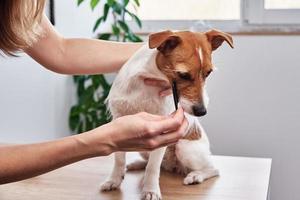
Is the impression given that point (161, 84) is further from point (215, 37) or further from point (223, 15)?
point (223, 15)

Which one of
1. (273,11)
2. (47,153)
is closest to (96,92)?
(273,11)

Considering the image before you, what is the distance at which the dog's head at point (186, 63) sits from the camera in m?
1.23

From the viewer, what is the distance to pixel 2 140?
209 cm

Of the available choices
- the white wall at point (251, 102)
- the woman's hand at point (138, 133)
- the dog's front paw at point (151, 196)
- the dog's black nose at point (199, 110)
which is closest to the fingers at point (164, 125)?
the woman's hand at point (138, 133)

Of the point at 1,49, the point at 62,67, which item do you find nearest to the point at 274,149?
the point at 62,67

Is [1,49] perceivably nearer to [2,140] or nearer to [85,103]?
[2,140]

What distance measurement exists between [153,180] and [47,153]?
1.53ft

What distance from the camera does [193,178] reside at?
1453mm

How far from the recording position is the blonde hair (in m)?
1.11

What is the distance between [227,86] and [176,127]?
4.93 ft

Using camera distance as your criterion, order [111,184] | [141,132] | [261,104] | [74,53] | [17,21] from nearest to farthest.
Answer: [141,132], [17,21], [111,184], [74,53], [261,104]

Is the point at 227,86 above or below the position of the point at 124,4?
below

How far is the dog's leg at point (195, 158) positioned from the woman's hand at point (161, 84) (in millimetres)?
234

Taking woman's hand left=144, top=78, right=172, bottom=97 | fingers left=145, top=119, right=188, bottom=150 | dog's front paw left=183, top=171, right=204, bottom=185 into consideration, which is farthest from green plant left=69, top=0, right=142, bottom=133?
fingers left=145, top=119, right=188, bottom=150
